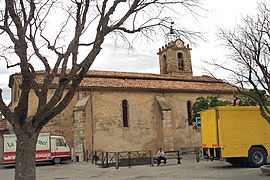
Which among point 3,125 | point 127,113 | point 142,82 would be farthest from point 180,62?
point 3,125

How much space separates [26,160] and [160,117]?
973 inches

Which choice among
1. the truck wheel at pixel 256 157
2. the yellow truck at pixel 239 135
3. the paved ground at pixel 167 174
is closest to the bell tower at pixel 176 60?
the paved ground at pixel 167 174

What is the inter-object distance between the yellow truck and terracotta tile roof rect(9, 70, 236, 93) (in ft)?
44.7

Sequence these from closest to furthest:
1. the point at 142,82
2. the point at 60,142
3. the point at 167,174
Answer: the point at 167,174, the point at 60,142, the point at 142,82

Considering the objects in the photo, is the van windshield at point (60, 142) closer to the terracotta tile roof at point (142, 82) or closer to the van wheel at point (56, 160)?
the van wheel at point (56, 160)

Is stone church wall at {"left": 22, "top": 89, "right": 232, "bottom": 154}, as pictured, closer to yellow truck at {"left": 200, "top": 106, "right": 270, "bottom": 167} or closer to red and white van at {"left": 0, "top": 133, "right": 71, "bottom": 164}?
red and white van at {"left": 0, "top": 133, "right": 71, "bottom": 164}

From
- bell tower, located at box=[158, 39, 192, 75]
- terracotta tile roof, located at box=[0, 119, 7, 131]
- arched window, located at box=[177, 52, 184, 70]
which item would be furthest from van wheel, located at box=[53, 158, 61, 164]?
arched window, located at box=[177, 52, 184, 70]

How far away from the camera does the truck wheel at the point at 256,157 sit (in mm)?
17500

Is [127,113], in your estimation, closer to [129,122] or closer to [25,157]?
[129,122]

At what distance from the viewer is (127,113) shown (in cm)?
3044

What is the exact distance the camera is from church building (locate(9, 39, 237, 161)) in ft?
92.2

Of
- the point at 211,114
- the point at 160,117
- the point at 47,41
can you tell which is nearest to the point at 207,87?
the point at 160,117

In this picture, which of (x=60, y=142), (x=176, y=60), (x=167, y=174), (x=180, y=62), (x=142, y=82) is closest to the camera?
(x=167, y=174)

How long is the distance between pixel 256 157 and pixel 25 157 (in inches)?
549
